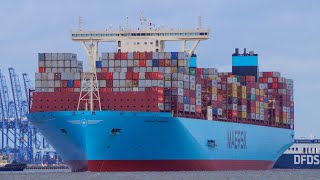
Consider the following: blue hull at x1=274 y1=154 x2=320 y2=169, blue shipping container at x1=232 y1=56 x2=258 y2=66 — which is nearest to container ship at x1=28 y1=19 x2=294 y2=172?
blue shipping container at x1=232 y1=56 x2=258 y2=66

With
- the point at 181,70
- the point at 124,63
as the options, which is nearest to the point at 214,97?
the point at 181,70

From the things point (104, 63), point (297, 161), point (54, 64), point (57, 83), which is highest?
point (104, 63)

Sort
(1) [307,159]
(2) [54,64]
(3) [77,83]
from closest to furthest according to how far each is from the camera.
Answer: (3) [77,83], (2) [54,64], (1) [307,159]

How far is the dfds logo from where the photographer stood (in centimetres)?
15262

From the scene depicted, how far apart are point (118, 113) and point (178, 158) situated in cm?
859

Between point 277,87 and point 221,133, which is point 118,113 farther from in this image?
point 277,87

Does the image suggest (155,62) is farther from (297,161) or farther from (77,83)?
(297,161)

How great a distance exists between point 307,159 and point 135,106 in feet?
195

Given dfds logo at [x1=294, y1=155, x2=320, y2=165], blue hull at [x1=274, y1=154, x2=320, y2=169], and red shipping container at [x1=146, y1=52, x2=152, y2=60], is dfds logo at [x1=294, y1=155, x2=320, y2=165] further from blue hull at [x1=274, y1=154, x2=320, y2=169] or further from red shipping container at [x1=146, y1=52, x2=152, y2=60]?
red shipping container at [x1=146, y1=52, x2=152, y2=60]

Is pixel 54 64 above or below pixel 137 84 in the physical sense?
above

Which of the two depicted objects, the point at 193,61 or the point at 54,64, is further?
the point at 193,61

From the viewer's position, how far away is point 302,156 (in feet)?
506

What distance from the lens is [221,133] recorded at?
111 meters

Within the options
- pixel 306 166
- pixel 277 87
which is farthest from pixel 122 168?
pixel 306 166
